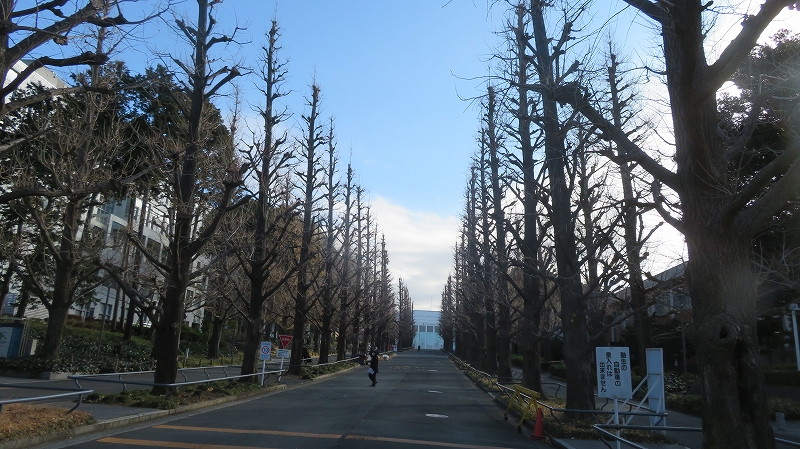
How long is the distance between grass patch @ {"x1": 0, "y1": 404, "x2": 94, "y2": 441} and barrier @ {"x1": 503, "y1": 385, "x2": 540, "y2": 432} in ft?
30.3

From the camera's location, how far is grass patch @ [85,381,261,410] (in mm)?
14078

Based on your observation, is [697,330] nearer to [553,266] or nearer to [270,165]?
[553,266]

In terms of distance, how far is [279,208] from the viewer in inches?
1003

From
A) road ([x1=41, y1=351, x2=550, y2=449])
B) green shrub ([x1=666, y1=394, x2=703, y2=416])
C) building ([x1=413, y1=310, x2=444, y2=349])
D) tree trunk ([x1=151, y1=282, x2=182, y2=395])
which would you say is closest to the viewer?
road ([x1=41, y1=351, x2=550, y2=449])

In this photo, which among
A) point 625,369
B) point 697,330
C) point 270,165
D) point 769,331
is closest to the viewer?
point 697,330

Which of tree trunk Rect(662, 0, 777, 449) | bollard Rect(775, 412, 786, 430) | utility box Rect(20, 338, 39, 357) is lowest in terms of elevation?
bollard Rect(775, 412, 786, 430)

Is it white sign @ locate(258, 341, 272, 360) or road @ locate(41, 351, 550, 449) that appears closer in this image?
road @ locate(41, 351, 550, 449)

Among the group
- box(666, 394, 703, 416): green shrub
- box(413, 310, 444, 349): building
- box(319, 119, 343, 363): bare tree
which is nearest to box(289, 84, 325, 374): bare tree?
box(319, 119, 343, 363): bare tree

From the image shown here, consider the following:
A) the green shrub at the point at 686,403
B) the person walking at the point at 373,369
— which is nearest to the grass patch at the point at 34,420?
the person walking at the point at 373,369

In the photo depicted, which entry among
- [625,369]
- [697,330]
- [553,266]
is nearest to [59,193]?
[697,330]

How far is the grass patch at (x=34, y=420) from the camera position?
9062 mm

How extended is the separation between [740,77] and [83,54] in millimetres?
10788

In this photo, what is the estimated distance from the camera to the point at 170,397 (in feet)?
49.1

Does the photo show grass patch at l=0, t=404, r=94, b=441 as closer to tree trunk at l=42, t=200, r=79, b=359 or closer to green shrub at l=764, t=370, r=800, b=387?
tree trunk at l=42, t=200, r=79, b=359
